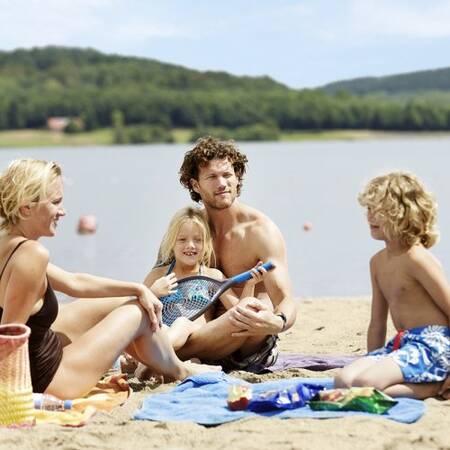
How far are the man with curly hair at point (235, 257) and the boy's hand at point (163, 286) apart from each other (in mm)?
304

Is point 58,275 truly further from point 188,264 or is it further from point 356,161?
point 356,161

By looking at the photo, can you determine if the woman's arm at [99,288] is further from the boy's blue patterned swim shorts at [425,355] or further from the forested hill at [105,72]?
the forested hill at [105,72]

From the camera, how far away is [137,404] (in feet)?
16.4

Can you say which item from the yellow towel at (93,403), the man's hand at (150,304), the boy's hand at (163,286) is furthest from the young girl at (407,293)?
the boy's hand at (163,286)

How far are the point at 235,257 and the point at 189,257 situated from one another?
1.05ft

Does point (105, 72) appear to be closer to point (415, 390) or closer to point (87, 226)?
point (87, 226)

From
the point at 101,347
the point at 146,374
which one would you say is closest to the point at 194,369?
the point at 146,374

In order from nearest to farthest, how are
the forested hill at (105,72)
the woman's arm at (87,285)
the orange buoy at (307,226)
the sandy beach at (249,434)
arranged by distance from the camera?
the sandy beach at (249,434) < the woman's arm at (87,285) < the orange buoy at (307,226) < the forested hill at (105,72)

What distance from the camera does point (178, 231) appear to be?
6.08 m

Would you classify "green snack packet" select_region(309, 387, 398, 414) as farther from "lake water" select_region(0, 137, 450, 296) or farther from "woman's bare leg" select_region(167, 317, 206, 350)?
"woman's bare leg" select_region(167, 317, 206, 350)

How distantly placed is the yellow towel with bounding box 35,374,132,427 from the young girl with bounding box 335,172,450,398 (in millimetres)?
1115

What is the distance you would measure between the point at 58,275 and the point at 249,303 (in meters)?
1.14

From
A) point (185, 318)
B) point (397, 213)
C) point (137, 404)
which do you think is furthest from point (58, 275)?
point (397, 213)

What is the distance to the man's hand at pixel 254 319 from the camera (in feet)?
18.3
